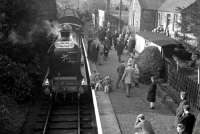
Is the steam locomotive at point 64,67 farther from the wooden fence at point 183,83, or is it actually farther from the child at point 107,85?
the wooden fence at point 183,83

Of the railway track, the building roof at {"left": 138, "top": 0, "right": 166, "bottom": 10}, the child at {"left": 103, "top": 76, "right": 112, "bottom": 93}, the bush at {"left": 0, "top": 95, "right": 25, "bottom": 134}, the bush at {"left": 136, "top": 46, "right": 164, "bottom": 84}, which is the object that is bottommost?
the railway track

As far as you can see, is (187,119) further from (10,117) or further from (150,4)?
(150,4)

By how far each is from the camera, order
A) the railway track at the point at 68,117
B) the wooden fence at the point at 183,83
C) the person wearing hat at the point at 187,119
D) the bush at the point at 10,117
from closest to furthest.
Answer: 1. the person wearing hat at the point at 187,119
2. the bush at the point at 10,117
3. the wooden fence at the point at 183,83
4. the railway track at the point at 68,117

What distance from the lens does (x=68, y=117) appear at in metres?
15.1

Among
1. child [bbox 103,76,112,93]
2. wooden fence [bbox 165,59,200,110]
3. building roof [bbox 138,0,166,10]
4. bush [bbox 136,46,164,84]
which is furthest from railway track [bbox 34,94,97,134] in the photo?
building roof [bbox 138,0,166,10]

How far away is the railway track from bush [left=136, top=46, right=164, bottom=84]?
3395 millimetres

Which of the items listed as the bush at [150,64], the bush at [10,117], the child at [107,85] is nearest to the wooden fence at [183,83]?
the bush at [150,64]

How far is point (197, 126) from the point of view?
349 inches

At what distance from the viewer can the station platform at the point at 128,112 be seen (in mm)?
11672

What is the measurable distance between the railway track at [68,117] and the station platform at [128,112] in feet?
3.03

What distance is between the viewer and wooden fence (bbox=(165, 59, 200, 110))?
12.8m

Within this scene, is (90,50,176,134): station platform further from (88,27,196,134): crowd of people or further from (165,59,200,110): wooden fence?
(165,59,200,110): wooden fence

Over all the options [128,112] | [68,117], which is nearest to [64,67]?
[68,117]

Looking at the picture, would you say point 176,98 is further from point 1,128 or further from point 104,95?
point 1,128
